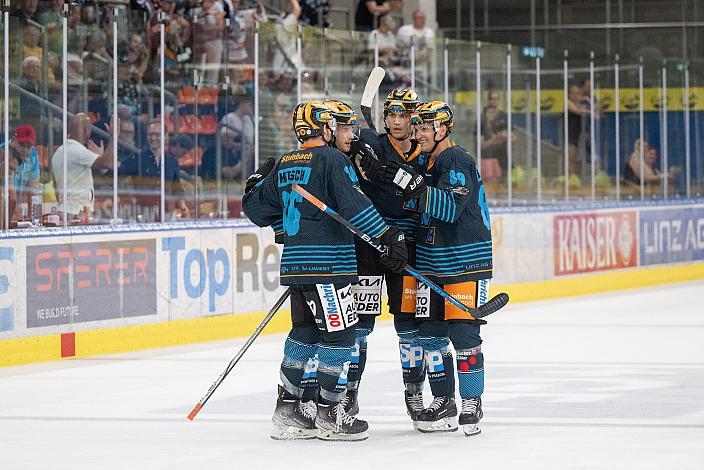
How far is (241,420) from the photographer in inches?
304

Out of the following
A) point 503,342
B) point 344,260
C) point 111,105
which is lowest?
point 503,342

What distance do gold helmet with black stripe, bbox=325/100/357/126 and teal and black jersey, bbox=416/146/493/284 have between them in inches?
18.5

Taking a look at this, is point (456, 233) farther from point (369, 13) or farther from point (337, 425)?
point (369, 13)

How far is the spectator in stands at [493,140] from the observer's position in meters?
15.8

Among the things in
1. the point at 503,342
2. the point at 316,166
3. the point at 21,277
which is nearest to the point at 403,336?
the point at 316,166

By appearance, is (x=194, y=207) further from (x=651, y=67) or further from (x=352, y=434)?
(x=651, y=67)

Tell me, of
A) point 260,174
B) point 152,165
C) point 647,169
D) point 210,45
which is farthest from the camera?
point 647,169

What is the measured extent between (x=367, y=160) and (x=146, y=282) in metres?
4.57

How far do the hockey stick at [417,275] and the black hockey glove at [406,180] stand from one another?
25cm

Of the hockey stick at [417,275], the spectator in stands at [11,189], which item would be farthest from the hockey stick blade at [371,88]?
the spectator in stands at [11,189]

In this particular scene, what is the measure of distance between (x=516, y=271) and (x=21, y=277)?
624cm

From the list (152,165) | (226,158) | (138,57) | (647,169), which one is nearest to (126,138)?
(152,165)

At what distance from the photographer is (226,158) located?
12.7 m

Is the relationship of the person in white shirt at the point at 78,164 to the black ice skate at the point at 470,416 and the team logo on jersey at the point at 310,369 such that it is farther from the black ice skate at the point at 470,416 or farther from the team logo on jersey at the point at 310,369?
the black ice skate at the point at 470,416
